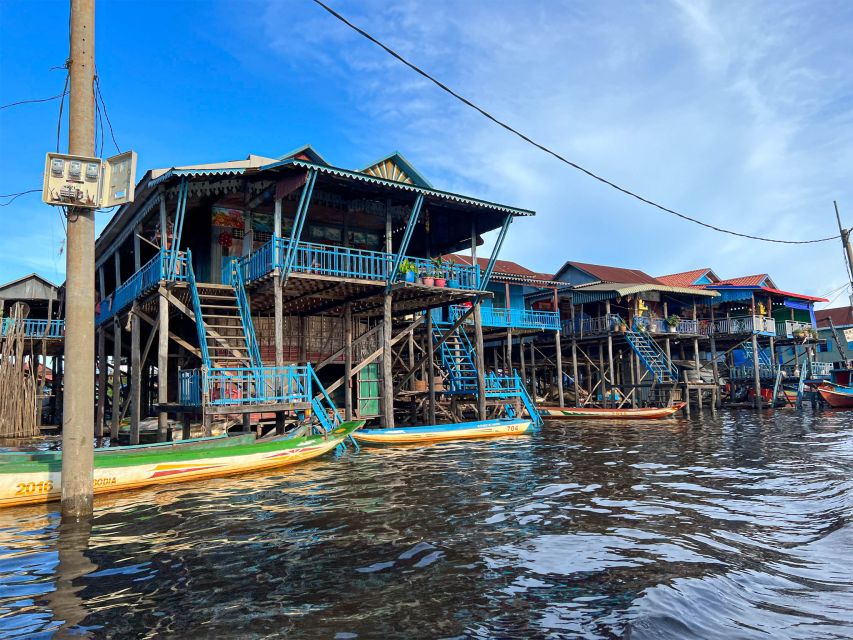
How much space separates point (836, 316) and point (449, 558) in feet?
195

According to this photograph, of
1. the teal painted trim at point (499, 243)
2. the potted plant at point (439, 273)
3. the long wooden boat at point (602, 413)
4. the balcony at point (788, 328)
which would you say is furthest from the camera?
the balcony at point (788, 328)

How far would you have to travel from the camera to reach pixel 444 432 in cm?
1627

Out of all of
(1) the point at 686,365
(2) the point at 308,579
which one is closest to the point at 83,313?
(2) the point at 308,579

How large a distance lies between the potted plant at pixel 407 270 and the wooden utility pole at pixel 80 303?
29.5ft

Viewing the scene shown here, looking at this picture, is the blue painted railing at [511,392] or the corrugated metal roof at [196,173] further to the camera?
the blue painted railing at [511,392]

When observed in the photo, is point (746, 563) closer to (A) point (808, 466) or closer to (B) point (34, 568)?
(B) point (34, 568)

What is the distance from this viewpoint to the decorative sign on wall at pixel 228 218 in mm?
16984

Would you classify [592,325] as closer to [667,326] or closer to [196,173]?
[667,326]

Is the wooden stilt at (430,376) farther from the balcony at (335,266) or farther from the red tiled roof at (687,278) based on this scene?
the red tiled roof at (687,278)

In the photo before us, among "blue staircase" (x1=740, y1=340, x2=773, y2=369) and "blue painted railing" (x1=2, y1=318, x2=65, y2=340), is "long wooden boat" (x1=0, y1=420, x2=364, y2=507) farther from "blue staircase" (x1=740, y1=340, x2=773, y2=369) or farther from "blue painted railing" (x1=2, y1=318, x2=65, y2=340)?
"blue staircase" (x1=740, y1=340, x2=773, y2=369)

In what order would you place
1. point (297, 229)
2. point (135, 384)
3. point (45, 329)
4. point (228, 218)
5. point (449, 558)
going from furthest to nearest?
point (45, 329), point (228, 218), point (135, 384), point (297, 229), point (449, 558)

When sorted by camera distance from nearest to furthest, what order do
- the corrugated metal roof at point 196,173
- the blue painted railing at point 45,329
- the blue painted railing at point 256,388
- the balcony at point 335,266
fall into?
1. the blue painted railing at point 256,388
2. the corrugated metal roof at point 196,173
3. the balcony at point 335,266
4. the blue painted railing at point 45,329

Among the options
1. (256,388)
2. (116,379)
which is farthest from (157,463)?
(116,379)

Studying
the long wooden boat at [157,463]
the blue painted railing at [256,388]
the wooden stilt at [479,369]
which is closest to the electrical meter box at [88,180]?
the long wooden boat at [157,463]
